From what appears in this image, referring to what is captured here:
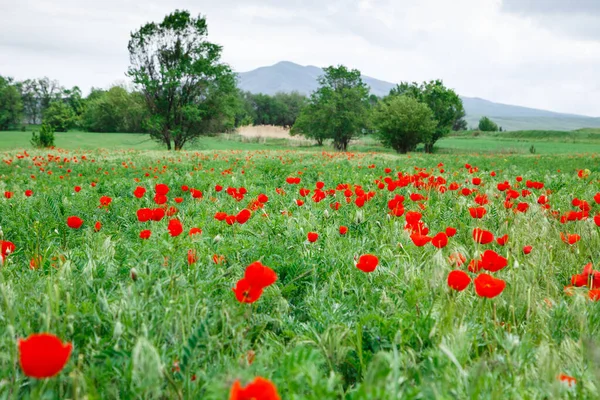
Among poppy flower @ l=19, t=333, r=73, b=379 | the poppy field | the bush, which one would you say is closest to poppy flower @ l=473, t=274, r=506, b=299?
the poppy field

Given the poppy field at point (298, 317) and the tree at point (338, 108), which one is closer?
the poppy field at point (298, 317)

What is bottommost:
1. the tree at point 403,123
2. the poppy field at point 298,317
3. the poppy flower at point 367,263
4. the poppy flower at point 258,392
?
the poppy field at point 298,317

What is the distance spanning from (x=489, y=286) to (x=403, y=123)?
40975mm

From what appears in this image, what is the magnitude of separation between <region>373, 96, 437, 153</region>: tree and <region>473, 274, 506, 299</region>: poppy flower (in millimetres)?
40608

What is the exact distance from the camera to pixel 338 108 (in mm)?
48094

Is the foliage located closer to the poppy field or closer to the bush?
the bush

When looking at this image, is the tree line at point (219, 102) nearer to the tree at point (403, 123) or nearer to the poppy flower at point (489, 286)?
the tree at point (403, 123)

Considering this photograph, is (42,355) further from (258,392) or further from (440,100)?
(440,100)

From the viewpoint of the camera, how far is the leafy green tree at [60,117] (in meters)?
80.4

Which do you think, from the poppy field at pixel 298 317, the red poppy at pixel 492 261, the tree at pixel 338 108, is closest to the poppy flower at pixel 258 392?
the poppy field at pixel 298 317

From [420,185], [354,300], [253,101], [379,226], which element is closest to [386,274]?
[354,300]

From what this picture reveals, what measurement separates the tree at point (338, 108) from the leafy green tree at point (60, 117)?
55.5m

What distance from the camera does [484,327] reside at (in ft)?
6.56

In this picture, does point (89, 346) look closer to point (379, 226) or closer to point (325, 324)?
point (325, 324)
